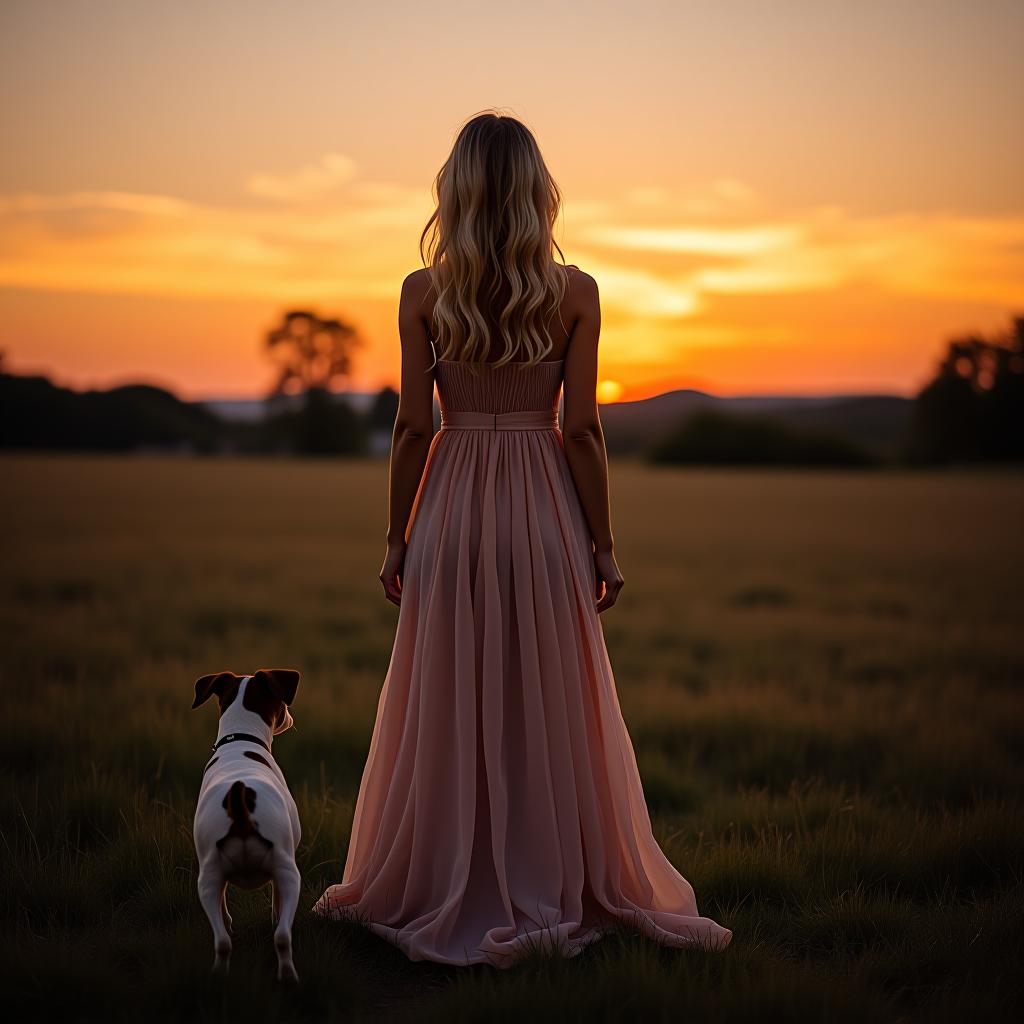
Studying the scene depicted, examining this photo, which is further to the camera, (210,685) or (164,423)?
(164,423)

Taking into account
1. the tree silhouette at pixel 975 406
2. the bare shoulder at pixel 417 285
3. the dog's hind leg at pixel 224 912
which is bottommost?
the dog's hind leg at pixel 224 912

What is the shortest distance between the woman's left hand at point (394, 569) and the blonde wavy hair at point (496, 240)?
852 millimetres

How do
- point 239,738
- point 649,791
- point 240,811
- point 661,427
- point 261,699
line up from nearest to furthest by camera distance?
point 240,811
point 239,738
point 261,699
point 649,791
point 661,427

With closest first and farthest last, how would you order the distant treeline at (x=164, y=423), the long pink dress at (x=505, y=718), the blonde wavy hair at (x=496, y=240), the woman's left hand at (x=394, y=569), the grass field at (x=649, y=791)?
the grass field at (x=649, y=791)
the blonde wavy hair at (x=496, y=240)
the long pink dress at (x=505, y=718)
the woman's left hand at (x=394, y=569)
the distant treeline at (x=164, y=423)

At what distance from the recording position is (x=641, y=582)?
17.2 metres

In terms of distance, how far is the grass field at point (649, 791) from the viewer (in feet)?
10.7

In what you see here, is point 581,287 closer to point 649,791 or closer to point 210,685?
point 210,685

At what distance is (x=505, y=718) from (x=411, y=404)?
1290 millimetres

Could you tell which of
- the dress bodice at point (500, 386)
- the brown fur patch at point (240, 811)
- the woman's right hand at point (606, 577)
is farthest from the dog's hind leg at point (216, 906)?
the dress bodice at point (500, 386)

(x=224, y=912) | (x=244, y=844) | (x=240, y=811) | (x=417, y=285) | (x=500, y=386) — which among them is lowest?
(x=224, y=912)

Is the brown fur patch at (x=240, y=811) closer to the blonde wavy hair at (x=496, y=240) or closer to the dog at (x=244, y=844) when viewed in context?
the dog at (x=244, y=844)

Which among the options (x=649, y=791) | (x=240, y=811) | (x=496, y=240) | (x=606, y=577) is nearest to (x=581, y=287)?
(x=496, y=240)

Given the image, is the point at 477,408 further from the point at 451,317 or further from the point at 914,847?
the point at 914,847

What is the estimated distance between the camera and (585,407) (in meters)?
3.73
